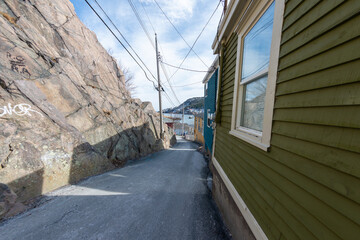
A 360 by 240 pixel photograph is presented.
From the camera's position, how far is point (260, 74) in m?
1.93

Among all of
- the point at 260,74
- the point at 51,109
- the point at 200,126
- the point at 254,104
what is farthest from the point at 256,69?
the point at 200,126

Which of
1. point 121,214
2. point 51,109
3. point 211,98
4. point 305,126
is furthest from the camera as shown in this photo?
point 211,98

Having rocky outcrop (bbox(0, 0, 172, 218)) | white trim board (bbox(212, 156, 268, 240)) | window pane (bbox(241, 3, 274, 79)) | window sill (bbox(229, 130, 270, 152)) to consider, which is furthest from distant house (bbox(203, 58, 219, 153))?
rocky outcrop (bbox(0, 0, 172, 218))

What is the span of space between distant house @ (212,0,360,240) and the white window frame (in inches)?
0.5

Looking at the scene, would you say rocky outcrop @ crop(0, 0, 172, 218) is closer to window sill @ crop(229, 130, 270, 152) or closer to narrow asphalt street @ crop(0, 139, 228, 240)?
narrow asphalt street @ crop(0, 139, 228, 240)

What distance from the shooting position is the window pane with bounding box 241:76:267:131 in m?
1.94

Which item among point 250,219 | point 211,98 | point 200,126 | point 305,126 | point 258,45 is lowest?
point 200,126

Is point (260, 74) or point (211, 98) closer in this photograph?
point (260, 74)

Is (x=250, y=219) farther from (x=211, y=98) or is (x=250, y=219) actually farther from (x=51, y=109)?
(x=51, y=109)

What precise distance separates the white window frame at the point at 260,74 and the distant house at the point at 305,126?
0.04 ft

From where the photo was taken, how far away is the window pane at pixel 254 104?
194 centimetres

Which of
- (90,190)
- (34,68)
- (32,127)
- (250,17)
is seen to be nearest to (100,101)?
(34,68)

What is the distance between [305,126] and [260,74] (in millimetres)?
1071

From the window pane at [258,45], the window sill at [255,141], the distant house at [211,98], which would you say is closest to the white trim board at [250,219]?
the window sill at [255,141]
